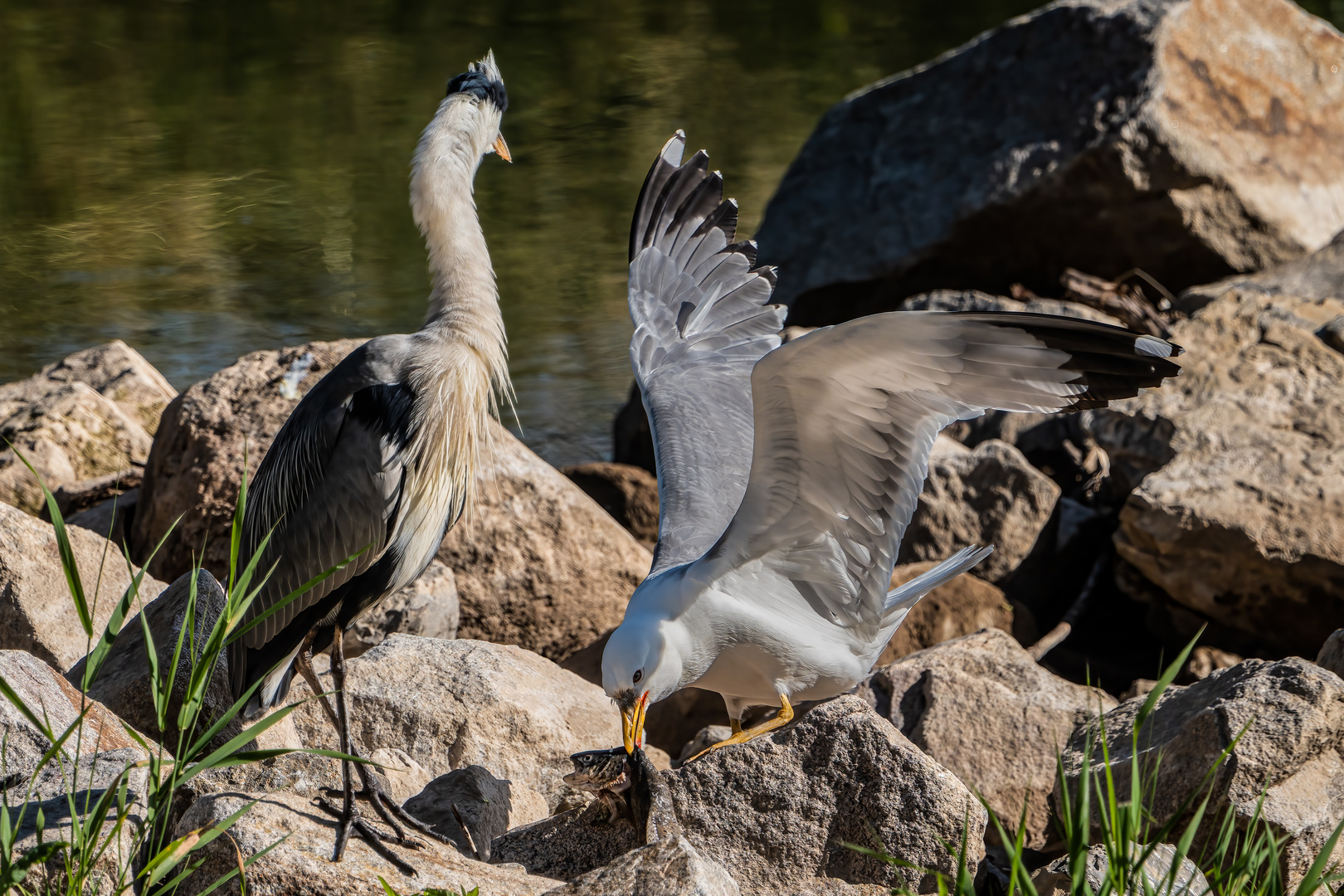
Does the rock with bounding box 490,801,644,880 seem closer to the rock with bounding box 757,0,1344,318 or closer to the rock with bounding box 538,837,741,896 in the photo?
the rock with bounding box 538,837,741,896

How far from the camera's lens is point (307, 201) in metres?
13.6

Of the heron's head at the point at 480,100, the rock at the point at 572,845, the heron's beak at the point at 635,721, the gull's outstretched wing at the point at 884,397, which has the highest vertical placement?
the heron's head at the point at 480,100

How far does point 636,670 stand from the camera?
366cm

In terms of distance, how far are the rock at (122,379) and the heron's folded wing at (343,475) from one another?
2.74 meters

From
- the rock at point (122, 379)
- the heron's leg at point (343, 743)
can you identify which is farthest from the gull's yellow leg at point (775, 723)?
the rock at point (122, 379)

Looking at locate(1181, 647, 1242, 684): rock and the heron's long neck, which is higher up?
the heron's long neck

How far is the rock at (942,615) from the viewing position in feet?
17.1

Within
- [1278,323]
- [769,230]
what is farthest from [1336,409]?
[769,230]

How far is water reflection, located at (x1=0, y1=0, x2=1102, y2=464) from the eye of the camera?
11.1 metres

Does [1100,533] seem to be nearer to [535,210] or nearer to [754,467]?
[754,467]

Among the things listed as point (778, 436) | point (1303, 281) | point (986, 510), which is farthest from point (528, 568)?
point (1303, 281)

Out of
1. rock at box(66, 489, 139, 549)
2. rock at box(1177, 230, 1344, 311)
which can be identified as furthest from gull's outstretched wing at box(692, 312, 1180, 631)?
rock at box(1177, 230, 1344, 311)

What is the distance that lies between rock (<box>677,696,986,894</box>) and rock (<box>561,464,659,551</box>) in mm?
3136

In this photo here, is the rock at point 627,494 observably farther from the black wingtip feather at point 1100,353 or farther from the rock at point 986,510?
the black wingtip feather at point 1100,353
